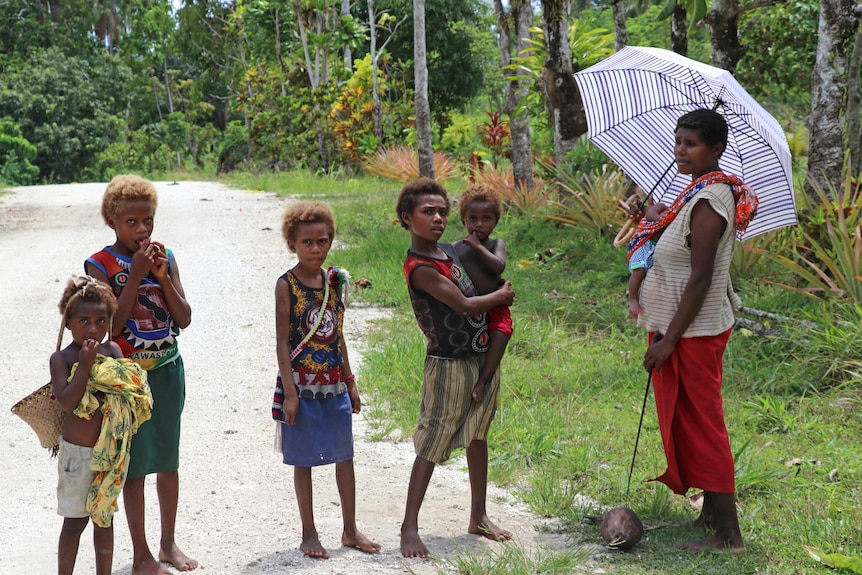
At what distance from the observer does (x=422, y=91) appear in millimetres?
12461

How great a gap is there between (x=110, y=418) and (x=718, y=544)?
8.45 feet

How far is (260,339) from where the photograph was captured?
7.95 meters

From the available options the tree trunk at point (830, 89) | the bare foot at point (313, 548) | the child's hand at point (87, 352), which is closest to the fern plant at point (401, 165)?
the tree trunk at point (830, 89)

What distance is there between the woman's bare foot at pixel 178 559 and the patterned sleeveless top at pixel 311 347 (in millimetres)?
822

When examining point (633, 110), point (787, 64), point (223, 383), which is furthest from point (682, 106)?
point (787, 64)

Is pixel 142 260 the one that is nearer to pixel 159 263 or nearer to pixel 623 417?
pixel 159 263

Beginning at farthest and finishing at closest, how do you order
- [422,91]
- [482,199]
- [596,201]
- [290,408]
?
[422,91] < [596,201] < [482,199] < [290,408]

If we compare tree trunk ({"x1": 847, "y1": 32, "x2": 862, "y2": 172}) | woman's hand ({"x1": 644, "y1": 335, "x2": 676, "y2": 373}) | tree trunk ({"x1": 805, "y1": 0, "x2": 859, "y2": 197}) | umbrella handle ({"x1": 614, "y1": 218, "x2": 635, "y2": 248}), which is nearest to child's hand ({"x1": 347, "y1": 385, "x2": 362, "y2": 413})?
woman's hand ({"x1": 644, "y1": 335, "x2": 676, "y2": 373})

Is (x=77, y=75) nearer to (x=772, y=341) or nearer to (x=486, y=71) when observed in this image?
(x=486, y=71)

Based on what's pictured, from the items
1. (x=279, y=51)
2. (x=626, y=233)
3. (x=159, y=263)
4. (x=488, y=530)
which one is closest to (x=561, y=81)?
(x=626, y=233)

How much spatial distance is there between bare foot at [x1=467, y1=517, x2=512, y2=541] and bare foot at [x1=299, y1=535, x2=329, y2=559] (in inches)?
27.6

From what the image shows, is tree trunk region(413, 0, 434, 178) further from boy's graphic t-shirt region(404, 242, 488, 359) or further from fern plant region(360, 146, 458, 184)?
boy's graphic t-shirt region(404, 242, 488, 359)

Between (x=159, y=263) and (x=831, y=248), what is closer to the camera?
(x=159, y=263)

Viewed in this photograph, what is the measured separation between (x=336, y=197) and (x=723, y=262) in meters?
11.9
